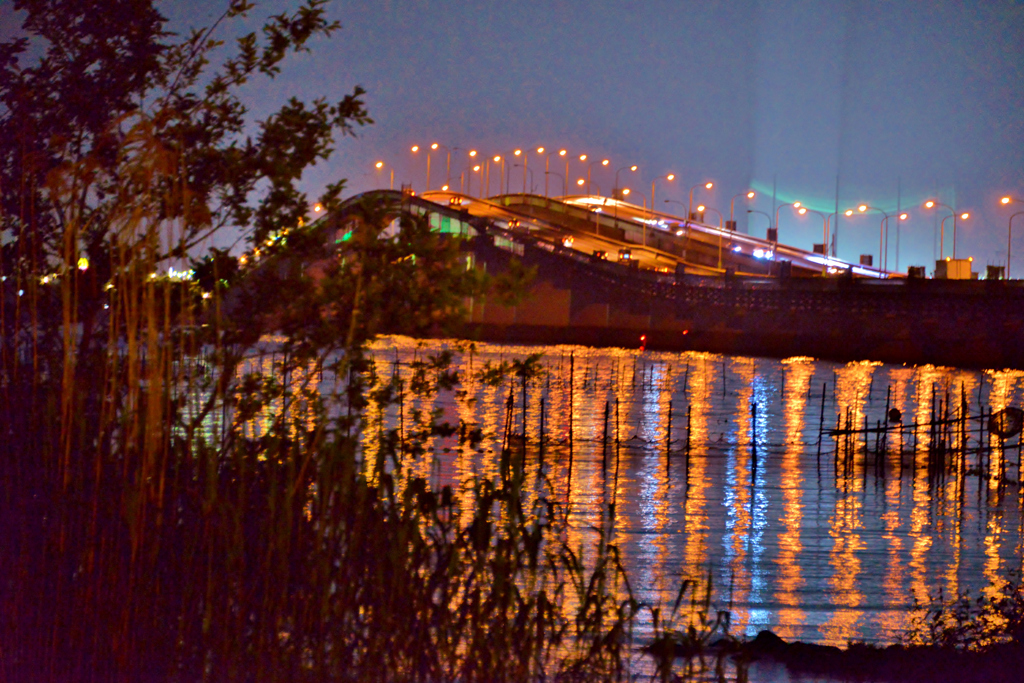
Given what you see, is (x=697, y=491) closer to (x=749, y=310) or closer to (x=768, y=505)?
(x=768, y=505)

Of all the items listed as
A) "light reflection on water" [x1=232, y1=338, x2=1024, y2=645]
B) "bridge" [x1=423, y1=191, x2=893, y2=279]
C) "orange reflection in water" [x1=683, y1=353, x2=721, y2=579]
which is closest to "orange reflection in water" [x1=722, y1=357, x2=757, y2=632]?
"light reflection on water" [x1=232, y1=338, x2=1024, y2=645]

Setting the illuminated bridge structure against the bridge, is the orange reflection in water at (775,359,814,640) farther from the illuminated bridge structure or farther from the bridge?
the bridge

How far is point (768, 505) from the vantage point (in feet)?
74.6

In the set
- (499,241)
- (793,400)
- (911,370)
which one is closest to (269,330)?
(793,400)

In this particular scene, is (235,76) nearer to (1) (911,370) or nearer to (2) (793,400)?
(2) (793,400)

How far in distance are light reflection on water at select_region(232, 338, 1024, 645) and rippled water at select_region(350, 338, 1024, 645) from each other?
0.05 meters

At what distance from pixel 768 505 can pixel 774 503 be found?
0.40m

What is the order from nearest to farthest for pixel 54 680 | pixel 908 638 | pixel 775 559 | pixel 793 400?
pixel 54 680 → pixel 908 638 → pixel 775 559 → pixel 793 400

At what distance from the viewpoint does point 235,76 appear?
7.96m

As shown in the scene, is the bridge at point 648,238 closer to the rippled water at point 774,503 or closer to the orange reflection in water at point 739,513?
the rippled water at point 774,503

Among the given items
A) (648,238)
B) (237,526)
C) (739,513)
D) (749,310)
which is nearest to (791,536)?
(739,513)

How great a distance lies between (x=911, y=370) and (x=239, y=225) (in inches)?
3182

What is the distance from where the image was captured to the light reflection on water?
45.8 feet

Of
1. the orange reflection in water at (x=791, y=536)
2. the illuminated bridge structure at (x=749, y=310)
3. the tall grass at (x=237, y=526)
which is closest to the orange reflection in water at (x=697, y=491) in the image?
the orange reflection in water at (x=791, y=536)
